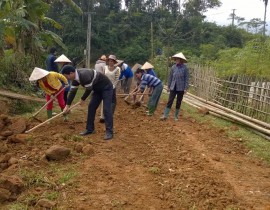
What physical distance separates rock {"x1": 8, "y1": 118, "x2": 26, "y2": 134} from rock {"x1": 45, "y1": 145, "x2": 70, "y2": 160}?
1455 millimetres

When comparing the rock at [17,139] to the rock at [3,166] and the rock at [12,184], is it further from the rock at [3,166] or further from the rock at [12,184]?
the rock at [12,184]

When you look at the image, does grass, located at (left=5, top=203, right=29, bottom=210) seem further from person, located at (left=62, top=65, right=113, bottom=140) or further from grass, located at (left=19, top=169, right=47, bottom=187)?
person, located at (left=62, top=65, right=113, bottom=140)

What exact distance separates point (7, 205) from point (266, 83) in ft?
20.3

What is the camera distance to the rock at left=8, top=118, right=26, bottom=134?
6.02m

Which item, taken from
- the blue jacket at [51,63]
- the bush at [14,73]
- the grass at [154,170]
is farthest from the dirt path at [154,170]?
the bush at [14,73]

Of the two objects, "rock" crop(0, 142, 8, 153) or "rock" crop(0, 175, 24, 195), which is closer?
"rock" crop(0, 175, 24, 195)

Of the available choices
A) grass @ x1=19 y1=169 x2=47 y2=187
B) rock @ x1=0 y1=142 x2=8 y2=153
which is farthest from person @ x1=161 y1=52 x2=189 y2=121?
grass @ x1=19 y1=169 x2=47 y2=187

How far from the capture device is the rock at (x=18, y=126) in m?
6.02

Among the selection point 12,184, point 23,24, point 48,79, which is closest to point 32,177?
point 12,184

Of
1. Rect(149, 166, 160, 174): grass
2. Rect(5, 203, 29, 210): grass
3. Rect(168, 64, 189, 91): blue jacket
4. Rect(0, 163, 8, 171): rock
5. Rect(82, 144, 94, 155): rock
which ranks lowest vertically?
Rect(5, 203, 29, 210): grass

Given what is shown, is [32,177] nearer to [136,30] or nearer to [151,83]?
[151,83]

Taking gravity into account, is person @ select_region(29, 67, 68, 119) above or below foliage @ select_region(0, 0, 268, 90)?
below

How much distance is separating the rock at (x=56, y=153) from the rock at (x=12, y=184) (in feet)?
2.79

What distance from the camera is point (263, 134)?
283 inches
